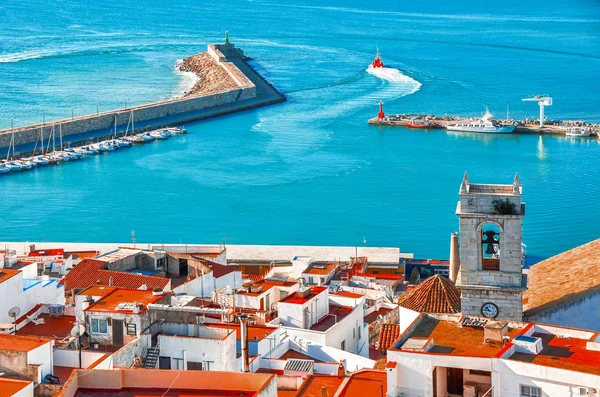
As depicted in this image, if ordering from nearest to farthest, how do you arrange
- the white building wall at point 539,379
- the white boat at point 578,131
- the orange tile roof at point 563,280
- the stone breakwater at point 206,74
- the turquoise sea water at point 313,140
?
the white building wall at point 539,379
the orange tile roof at point 563,280
the turquoise sea water at point 313,140
the white boat at point 578,131
the stone breakwater at point 206,74

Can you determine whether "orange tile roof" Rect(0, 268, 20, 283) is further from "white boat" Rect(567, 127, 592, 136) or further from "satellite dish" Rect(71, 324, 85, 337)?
"white boat" Rect(567, 127, 592, 136)

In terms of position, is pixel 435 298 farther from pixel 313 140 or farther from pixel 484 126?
pixel 484 126

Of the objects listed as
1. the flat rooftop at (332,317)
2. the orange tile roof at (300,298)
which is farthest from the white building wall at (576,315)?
the orange tile roof at (300,298)

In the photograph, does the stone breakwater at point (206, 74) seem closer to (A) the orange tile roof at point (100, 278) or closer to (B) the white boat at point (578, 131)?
(B) the white boat at point (578, 131)

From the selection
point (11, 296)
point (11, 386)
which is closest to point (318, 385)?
point (11, 386)

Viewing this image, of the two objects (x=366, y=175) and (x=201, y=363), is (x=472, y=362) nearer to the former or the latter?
(x=201, y=363)

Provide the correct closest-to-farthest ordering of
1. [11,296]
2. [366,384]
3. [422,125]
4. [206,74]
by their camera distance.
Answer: [366,384], [11,296], [422,125], [206,74]
